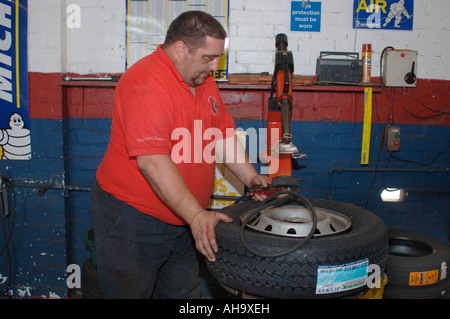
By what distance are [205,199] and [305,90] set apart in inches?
55.8

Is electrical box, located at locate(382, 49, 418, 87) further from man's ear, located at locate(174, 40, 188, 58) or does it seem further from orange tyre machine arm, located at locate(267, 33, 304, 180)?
man's ear, located at locate(174, 40, 188, 58)

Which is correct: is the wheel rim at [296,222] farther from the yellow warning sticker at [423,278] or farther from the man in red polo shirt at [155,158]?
the yellow warning sticker at [423,278]

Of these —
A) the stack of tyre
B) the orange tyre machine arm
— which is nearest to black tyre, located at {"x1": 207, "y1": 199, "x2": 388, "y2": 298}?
the orange tyre machine arm

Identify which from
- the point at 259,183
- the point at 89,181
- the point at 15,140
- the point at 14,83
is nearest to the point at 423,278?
the point at 259,183

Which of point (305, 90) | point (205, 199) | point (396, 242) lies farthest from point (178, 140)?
point (396, 242)

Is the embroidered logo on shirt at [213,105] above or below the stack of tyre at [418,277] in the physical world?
above

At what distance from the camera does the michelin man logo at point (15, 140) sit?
290 centimetres

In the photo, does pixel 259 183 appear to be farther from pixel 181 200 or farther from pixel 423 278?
pixel 423 278

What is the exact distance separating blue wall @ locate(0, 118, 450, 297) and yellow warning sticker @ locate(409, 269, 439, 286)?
0.95 metres

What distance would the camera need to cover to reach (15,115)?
2895 mm

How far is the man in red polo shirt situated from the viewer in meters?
1.50

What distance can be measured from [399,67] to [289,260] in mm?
2159

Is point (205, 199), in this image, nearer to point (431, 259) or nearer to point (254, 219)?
point (254, 219)

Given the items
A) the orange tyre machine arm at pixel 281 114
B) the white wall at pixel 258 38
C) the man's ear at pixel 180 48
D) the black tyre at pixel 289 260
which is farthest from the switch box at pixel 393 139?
the man's ear at pixel 180 48
